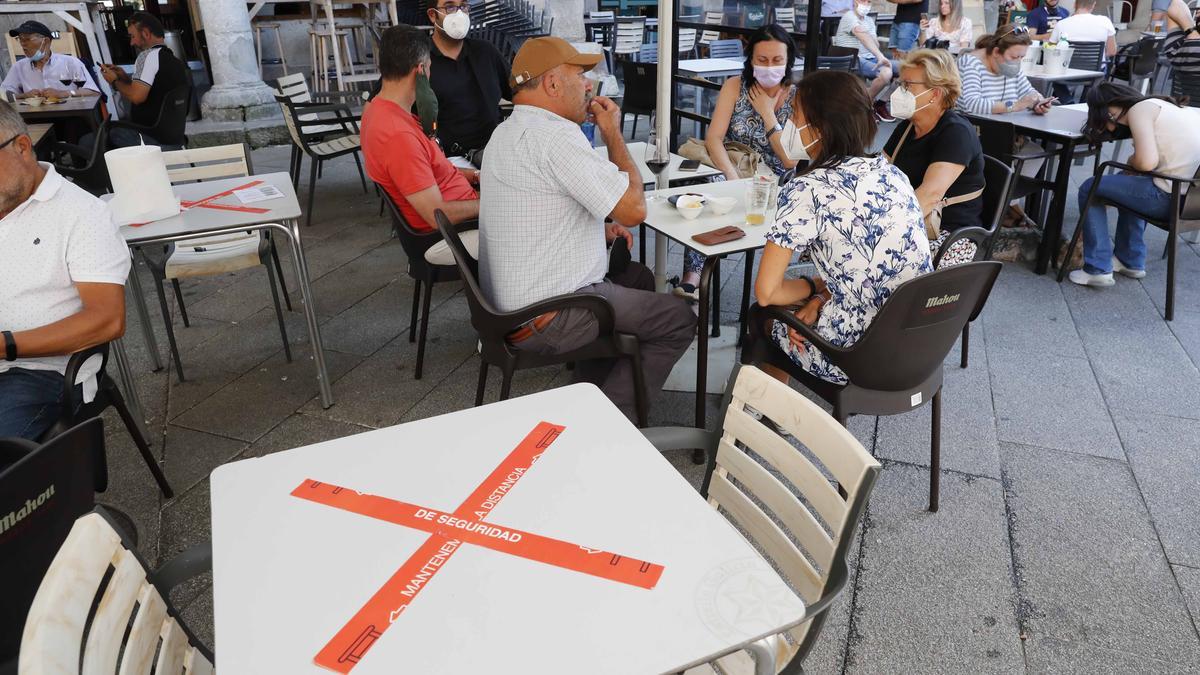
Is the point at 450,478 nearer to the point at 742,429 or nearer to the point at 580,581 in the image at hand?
the point at 580,581

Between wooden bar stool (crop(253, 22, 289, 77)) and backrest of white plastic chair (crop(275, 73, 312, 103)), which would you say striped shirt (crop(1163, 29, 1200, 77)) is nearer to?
backrest of white plastic chair (crop(275, 73, 312, 103))

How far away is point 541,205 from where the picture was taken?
7.52 feet

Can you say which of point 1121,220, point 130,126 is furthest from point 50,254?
point 1121,220

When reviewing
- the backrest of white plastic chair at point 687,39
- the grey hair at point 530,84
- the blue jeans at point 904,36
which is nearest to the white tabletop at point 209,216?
the grey hair at point 530,84

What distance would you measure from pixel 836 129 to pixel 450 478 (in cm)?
136

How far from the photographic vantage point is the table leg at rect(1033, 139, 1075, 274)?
3857 mm

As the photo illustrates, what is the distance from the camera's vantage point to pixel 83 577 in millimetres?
1008

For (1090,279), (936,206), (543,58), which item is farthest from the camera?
(1090,279)

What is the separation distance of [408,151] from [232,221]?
65 centimetres

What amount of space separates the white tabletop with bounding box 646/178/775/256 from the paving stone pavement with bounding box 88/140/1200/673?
0.72 metres

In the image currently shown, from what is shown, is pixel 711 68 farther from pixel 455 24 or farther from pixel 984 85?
pixel 455 24

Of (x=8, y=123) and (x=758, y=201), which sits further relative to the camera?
(x=758, y=201)

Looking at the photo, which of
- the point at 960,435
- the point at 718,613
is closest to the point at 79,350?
the point at 718,613

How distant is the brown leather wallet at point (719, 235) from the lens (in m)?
2.39
